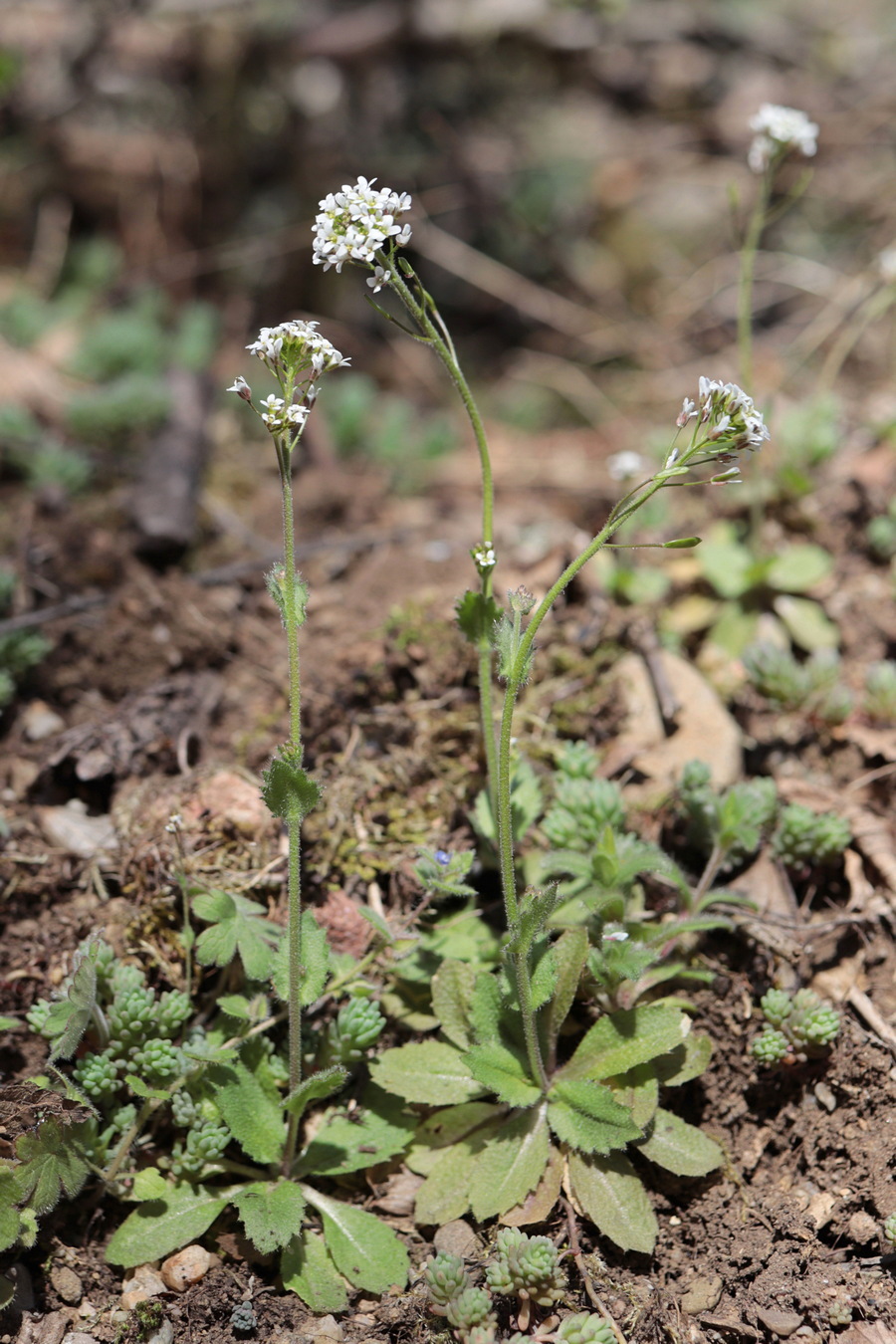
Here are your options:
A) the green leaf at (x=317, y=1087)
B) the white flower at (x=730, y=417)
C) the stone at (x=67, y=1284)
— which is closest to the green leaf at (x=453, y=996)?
the green leaf at (x=317, y=1087)

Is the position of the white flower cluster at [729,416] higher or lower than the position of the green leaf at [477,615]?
higher

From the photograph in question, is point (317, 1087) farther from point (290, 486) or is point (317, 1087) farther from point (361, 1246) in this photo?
point (290, 486)

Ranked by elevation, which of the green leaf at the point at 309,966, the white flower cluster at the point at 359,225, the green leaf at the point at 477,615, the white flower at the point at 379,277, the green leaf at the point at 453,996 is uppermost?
the white flower cluster at the point at 359,225

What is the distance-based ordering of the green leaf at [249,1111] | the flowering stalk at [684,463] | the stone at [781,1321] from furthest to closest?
the green leaf at [249,1111] < the stone at [781,1321] < the flowering stalk at [684,463]

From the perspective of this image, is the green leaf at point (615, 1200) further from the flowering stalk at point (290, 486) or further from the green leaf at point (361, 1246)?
the flowering stalk at point (290, 486)

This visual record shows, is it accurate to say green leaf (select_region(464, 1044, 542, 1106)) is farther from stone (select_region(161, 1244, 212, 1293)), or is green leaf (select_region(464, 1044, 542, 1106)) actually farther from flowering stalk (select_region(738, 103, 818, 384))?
flowering stalk (select_region(738, 103, 818, 384))

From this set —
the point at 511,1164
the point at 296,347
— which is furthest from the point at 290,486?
the point at 511,1164
